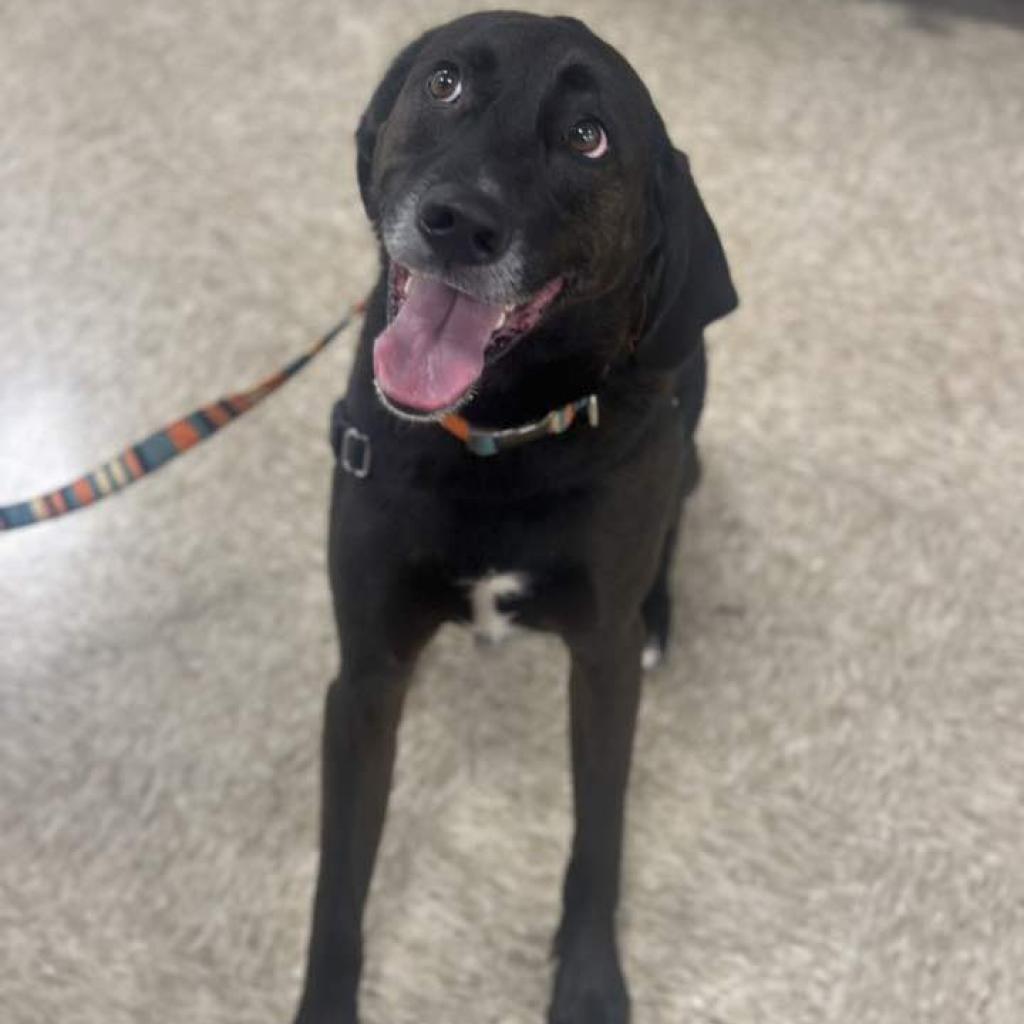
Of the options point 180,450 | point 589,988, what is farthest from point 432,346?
point 589,988

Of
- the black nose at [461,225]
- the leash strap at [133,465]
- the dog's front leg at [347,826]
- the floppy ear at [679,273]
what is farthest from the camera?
the leash strap at [133,465]

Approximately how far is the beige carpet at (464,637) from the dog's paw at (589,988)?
35 mm

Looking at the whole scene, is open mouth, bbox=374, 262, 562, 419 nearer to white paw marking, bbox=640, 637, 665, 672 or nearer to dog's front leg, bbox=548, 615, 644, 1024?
dog's front leg, bbox=548, 615, 644, 1024

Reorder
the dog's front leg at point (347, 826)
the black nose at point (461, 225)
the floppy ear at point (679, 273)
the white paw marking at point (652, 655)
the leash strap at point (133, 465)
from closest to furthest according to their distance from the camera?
the black nose at point (461, 225)
the floppy ear at point (679, 273)
the dog's front leg at point (347, 826)
the leash strap at point (133, 465)
the white paw marking at point (652, 655)

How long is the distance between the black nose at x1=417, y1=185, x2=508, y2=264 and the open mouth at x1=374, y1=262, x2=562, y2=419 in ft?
0.15

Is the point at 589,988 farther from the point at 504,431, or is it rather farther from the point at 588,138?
the point at 588,138

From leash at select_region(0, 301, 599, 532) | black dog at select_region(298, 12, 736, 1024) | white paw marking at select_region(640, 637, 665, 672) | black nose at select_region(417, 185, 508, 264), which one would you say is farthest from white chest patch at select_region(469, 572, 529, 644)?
white paw marking at select_region(640, 637, 665, 672)

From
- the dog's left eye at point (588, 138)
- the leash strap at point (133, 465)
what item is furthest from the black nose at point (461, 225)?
the leash strap at point (133, 465)

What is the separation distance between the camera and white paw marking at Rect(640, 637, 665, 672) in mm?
1574

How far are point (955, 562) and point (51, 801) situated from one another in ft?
3.49

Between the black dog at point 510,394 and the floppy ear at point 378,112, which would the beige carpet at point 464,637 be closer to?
the black dog at point 510,394

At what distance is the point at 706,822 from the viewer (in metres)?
1.46

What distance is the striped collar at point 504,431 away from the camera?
1.08 m

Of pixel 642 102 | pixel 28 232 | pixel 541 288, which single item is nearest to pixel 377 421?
pixel 541 288
